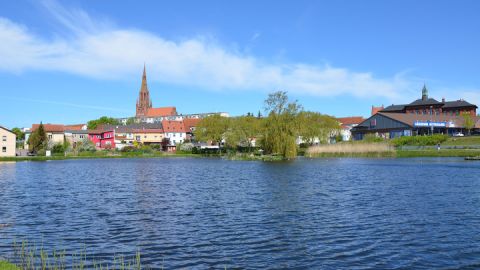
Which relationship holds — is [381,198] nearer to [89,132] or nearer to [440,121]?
[440,121]

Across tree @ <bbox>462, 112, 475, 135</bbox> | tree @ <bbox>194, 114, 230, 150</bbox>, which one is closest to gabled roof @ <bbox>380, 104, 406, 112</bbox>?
tree @ <bbox>462, 112, 475, 135</bbox>

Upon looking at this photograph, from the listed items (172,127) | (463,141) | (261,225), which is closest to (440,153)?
(463,141)

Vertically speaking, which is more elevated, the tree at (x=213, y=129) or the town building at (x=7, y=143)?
the tree at (x=213, y=129)

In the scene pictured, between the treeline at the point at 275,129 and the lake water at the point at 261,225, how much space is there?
4500cm

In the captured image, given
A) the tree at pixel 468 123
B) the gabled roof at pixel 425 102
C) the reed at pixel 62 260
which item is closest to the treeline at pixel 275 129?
the tree at pixel 468 123

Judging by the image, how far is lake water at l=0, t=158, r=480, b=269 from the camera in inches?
586

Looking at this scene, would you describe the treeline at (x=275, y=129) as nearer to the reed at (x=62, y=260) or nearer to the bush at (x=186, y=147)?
the bush at (x=186, y=147)

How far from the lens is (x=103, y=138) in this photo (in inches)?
6540

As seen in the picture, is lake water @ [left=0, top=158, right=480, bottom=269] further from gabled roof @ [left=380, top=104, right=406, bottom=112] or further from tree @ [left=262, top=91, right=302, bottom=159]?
gabled roof @ [left=380, top=104, right=406, bottom=112]

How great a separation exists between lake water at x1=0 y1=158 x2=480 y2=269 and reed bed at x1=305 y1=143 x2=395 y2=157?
52.1 m

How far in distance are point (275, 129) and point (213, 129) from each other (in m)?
46.7

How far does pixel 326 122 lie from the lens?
12594 centimetres

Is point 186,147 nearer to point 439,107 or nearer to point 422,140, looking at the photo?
point 422,140

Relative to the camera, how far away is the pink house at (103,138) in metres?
158
